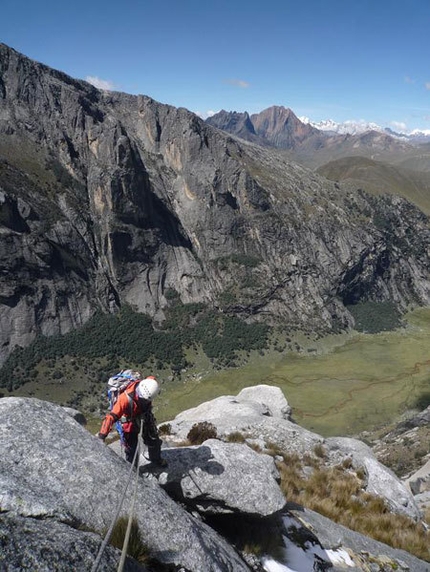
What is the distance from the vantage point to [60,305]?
4294 inches

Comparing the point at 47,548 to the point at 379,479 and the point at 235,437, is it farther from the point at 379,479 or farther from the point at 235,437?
the point at 235,437

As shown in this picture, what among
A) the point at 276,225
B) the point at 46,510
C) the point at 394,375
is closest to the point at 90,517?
the point at 46,510

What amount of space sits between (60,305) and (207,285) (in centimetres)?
5018

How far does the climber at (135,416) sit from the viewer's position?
10.9 meters

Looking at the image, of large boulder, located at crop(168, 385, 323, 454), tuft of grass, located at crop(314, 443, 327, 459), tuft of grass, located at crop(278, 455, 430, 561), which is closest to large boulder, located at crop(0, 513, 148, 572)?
tuft of grass, located at crop(278, 455, 430, 561)

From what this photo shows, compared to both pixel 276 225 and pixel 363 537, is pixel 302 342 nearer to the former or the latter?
pixel 276 225

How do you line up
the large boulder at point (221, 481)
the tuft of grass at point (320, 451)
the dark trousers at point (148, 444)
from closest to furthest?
the large boulder at point (221, 481) < the dark trousers at point (148, 444) < the tuft of grass at point (320, 451)

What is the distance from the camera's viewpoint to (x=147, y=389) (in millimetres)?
10820

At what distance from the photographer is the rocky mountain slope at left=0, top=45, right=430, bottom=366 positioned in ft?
354

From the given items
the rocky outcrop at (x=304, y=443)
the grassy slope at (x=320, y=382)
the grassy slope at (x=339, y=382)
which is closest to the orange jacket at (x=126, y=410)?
the rocky outcrop at (x=304, y=443)

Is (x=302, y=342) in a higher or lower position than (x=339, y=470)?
lower

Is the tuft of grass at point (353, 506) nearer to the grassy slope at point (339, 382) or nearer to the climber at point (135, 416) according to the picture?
the climber at point (135, 416)

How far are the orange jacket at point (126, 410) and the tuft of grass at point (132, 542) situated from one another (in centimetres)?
375

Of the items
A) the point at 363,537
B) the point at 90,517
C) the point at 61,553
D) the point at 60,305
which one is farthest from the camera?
the point at 60,305
